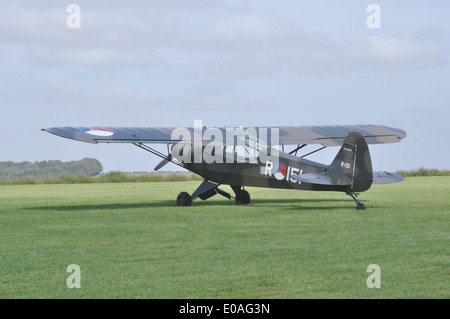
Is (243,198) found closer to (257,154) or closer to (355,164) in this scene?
(257,154)

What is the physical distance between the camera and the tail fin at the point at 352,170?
15227 millimetres

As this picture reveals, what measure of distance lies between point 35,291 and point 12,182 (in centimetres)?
3534

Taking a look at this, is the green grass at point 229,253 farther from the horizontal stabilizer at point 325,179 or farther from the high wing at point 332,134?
the high wing at point 332,134

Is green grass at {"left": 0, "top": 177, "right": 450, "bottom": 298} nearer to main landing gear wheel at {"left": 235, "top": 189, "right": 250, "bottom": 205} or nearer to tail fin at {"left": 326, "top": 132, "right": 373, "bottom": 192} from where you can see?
tail fin at {"left": 326, "top": 132, "right": 373, "bottom": 192}

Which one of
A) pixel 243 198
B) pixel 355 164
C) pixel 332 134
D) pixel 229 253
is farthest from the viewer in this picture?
pixel 332 134

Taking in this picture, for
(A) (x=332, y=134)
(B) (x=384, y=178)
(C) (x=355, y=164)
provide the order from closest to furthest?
(C) (x=355, y=164) → (B) (x=384, y=178) → (A) (x=332, y=134)

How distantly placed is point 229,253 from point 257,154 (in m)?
8.56

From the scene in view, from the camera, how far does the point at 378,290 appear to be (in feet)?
21.6

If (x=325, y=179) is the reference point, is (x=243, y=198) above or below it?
below

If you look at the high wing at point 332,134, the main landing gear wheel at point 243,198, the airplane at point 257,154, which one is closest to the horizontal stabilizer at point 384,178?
the airplane at point 257,154

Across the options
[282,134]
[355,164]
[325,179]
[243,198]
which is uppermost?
[282,134]

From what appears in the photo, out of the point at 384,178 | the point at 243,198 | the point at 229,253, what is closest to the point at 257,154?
the point at 243,198

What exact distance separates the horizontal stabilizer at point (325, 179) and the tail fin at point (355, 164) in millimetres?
73

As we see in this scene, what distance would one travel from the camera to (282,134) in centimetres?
1991
